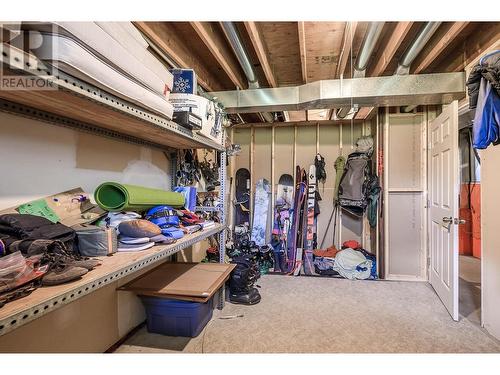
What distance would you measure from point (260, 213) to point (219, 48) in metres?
2.57

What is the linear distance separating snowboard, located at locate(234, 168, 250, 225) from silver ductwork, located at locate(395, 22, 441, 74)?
2552 millimetres

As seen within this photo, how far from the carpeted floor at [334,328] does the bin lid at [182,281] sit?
0.44m

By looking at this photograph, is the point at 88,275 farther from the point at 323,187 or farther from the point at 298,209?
the point at 323,187

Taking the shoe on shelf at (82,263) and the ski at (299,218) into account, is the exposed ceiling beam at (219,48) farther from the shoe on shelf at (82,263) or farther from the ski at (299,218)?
the ski at (299,218)

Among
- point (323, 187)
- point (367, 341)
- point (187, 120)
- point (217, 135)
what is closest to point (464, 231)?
point (323, 187)

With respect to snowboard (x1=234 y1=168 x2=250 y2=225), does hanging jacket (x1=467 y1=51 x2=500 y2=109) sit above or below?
above

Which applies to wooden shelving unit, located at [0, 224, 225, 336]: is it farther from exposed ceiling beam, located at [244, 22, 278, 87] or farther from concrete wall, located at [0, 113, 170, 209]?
exposed ceiling beam, located at [244, 22, 278, 87]

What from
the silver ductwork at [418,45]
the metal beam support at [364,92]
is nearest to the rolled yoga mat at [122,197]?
the metal beam support at [364,92]

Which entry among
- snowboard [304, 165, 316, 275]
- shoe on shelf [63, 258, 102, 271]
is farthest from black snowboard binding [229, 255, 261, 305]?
shoe on shelf [63, 258, 102, 271]

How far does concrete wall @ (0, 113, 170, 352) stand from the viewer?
114cm

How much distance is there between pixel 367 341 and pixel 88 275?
1967 mm

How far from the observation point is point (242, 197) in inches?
165

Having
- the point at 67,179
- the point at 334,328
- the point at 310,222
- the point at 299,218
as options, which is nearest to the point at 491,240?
the point at 334,328

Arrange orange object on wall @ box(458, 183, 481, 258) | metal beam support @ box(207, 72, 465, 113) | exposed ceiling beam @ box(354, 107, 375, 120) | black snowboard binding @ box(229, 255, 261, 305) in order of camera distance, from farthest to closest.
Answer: orange object on wall @ box(458, 183, 481, 258) → exposed ceiling beam @ box(354, 107, 375, 120) → black snowboard binding @ box(229, 255, 261, 305) → metal beam support @ box(207, 72, 465, 113)
